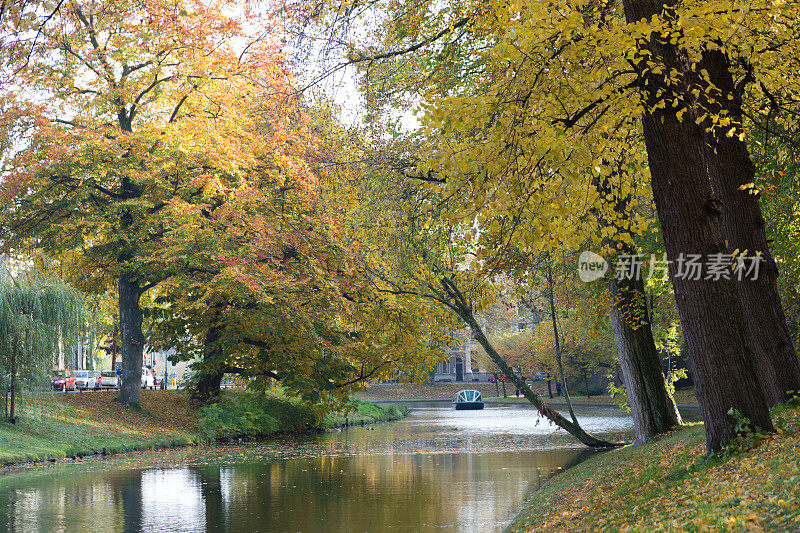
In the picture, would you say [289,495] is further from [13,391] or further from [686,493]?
[13,391]

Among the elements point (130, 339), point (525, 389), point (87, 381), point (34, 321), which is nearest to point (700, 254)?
point (525, 389)

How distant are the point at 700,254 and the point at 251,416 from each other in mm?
24693

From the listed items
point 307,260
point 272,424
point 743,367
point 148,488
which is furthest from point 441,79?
point 272,424

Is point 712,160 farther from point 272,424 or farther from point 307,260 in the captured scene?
point 272,424

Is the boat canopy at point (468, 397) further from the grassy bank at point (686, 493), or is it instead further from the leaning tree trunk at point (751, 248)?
the leaning tree trunk at point (751, 248)

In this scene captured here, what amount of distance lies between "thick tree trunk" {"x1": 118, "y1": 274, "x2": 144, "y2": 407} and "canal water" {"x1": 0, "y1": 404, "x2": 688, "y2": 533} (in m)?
5.97

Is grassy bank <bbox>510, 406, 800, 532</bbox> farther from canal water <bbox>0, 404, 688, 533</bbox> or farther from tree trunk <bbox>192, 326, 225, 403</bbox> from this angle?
tree trunk <bbox>192, 326, 225, 403</bbox>

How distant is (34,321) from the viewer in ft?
78.4

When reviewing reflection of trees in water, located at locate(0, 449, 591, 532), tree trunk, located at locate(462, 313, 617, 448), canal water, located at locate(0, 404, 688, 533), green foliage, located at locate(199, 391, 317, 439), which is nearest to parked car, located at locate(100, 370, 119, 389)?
green foliage, located at locate(199, 391, 317, 439)

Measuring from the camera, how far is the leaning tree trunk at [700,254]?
9.02 m

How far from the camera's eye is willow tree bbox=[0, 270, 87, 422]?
23438 millimetres

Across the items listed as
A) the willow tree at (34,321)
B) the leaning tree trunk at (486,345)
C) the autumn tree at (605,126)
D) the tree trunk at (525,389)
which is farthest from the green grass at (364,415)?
the autumn tree at (605,126)

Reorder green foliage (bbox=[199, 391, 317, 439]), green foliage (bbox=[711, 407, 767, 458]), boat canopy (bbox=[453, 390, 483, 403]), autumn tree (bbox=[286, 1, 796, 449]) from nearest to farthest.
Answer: autumn tree (bbox=[286, 1, 796, 449])
green foliage (bbox=[711, 407, 767, 458])
green foliage (bbox=[199, 391, 317, 439])
boat canopy (bbox=[453, 390, 483, 403])

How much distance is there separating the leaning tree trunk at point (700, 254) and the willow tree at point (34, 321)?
20.2 m
